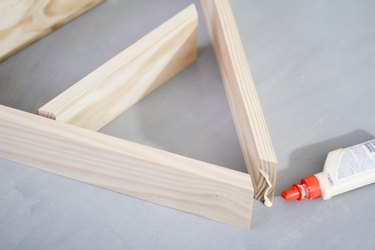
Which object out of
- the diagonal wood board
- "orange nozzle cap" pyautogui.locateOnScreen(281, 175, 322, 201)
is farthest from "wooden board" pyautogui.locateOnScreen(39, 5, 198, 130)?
"orange nozzle cap" pyautogui.locateOnScreen(281, 175, 322, 201)

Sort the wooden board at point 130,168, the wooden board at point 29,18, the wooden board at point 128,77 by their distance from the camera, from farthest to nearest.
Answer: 1. the wooden board at point 29,18
2. the wooden board at point 128,77
3. the wooden board at point 130,168

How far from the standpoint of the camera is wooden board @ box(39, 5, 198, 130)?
100cm

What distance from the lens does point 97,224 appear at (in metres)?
0.97

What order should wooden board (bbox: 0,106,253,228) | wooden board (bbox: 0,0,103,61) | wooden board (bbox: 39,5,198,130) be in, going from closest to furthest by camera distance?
wooden board (bbox: 0,106,253,228)
wooden board (bbox: 39,5,198,130)
wooden board (bbox: 0,0,103,61)

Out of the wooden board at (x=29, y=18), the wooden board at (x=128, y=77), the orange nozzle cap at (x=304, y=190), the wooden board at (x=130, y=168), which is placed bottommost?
the orange nozzle cap at (x=304, y=190)

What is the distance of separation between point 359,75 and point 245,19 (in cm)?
33

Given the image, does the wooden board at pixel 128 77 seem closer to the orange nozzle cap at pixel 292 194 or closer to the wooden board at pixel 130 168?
the wooden board at pixel 130 168

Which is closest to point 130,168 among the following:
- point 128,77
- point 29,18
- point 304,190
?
point 128,77

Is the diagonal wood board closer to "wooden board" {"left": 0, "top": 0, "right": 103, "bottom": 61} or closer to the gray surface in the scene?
the gray surface

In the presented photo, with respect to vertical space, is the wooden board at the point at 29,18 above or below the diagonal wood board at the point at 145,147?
above

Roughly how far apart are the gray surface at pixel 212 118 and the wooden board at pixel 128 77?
0.04 metres

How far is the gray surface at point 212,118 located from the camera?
964mm

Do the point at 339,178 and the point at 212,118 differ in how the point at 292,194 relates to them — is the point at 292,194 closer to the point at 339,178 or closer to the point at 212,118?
the point at 339,178

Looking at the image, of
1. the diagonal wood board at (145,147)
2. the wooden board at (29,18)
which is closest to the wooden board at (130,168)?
the diagonal wood board at (145,147)
